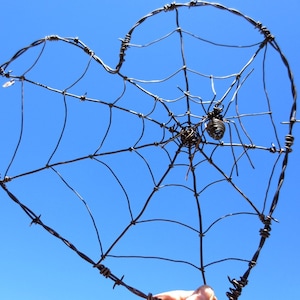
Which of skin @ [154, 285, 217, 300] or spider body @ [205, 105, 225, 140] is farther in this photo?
spider body @ [205, 105, 225, 140]

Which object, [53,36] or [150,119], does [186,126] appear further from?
[53,36]

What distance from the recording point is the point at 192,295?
358 cm

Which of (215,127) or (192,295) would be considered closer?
(192,295)

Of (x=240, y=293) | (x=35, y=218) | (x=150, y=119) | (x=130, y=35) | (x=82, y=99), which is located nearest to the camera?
(x=240, y=293)

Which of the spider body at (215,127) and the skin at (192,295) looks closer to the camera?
the skin at (192,295)

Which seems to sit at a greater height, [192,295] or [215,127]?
[215,127]

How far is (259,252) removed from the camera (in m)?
3.76

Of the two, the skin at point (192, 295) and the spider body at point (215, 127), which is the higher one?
the spider body at point (215, 127)

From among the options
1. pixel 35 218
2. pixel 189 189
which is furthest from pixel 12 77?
pixel 189 189

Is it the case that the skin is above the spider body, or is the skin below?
below

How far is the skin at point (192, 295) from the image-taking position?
3.53 meters

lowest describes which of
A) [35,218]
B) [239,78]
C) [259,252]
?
[35,218]

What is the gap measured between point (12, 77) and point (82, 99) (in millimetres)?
845

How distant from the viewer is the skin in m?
3.53
